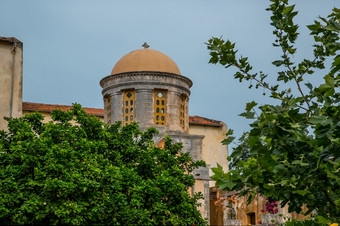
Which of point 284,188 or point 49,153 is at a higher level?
point 49,153

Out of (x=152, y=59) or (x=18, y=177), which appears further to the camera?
(x=152, y=59)

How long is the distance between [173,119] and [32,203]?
15.2 m

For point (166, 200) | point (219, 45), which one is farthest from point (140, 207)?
point (219, 45)

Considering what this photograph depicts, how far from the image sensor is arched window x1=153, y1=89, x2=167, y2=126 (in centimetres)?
2872

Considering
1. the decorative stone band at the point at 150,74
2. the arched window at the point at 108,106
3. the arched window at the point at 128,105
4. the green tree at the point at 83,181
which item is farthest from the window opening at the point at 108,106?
the green tree at the point at 83,181

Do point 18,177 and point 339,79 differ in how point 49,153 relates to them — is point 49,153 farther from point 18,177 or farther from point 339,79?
point 339,79

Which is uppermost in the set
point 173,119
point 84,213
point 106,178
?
point 173,119

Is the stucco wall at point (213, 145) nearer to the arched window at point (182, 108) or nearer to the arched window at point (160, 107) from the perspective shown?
the arched window at point (182, 108)

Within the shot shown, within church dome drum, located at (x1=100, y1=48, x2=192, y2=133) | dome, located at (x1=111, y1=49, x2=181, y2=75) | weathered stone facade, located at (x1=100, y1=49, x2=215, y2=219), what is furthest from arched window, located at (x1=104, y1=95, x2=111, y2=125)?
dome, located at (x1=111, y1=49, x2=181, y2=75)

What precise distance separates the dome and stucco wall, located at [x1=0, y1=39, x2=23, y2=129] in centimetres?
525

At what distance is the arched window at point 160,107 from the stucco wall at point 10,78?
726 centimetres

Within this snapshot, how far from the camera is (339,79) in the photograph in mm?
4594

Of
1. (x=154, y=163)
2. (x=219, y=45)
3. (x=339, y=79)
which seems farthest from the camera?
(x=154, y=163)

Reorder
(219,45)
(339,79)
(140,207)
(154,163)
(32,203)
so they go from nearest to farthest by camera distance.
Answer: (339,79), (219,45), (32,203), (140,207), (154,163)
